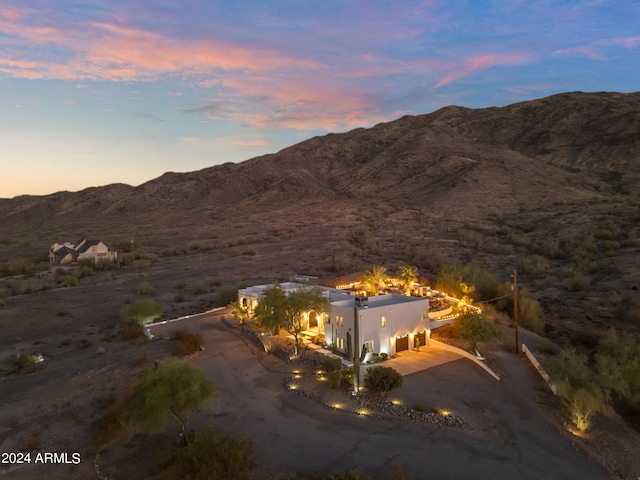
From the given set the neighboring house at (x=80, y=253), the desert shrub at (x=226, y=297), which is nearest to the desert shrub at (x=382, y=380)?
the desert shrub at (x=226, y=297)

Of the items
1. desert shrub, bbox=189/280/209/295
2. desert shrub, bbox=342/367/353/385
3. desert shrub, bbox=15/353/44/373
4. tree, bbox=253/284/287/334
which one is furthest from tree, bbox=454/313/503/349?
desert shrub, bbox=189/280/209/295

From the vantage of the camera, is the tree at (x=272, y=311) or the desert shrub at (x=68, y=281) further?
the desert shrub at (x=68, y=281)

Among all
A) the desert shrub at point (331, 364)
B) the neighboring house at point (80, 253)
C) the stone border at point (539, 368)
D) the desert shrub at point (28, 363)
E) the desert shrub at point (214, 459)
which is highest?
the neighboring house at point (80, 253)

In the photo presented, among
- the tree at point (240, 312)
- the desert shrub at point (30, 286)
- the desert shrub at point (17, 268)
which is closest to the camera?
the tree at point (240, 312)

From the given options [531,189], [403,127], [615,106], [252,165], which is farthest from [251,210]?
[615,106]

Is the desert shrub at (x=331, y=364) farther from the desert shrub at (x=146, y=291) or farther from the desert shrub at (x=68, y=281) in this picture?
the desert shrub at (x=68, y=281)

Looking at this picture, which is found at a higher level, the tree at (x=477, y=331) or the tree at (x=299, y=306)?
the tree at (x=299, y=306)

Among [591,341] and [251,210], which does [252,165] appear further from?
[591,341]
